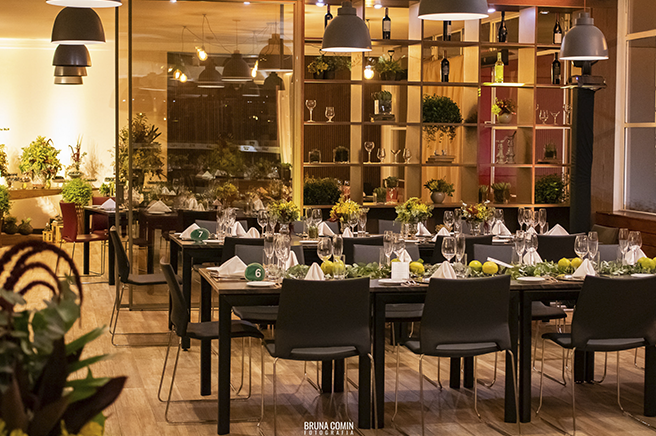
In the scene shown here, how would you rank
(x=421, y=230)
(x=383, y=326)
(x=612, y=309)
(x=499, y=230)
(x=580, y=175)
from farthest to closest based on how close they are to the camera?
(x=580, y=175), (x=499, y=230), (x=421, y=230), (x=383, y=326), (x=612, y=309)

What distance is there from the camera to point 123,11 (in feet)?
26.0

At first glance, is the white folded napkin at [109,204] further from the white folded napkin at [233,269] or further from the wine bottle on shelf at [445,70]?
the white folded napkin at [233,269]

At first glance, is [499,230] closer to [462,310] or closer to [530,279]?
[530,279]

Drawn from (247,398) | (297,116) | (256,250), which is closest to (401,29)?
(297,116)

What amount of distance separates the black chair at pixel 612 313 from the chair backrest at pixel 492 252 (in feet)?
4.49

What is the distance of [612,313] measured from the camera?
4.36 m

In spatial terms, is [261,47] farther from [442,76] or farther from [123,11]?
[442,76]

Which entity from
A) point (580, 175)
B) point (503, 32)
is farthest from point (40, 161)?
point (580, 175)

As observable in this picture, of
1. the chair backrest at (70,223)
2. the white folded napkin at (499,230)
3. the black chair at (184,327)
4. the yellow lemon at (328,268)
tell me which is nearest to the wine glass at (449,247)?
the yellow lemon at (328,268)

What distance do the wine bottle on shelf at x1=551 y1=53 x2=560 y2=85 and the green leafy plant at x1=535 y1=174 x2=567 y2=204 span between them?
3.62 ft

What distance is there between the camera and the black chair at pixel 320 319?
4031 mm

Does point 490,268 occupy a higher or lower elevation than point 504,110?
lower

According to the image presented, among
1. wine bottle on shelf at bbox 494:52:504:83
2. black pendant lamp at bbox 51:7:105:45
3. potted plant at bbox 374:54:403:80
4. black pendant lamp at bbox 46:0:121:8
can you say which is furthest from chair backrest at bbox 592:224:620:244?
black pendant lamp at bbox 46:0:121:8

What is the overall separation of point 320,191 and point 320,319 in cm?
491
